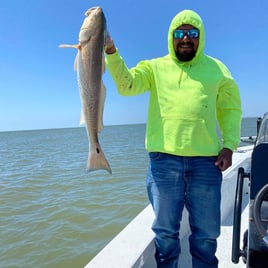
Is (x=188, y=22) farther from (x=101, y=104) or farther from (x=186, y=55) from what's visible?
(x=101, y=104)

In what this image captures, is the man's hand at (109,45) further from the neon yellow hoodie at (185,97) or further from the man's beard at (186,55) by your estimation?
the man's beard at (186,55)

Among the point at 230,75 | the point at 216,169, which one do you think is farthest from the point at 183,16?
the point at 216,169

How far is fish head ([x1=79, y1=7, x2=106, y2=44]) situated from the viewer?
1788 mm

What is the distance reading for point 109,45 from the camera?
2.08 metres

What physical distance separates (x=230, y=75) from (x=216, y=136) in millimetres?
491

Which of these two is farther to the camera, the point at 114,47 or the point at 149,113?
the point at 149,113

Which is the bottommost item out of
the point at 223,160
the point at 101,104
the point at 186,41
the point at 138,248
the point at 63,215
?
the point at 63,215

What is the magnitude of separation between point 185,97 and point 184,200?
753 millimetres

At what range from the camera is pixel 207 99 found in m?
2.37

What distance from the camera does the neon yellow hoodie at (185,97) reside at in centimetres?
233

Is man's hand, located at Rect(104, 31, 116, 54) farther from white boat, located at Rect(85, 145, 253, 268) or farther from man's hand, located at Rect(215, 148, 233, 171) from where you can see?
white boat, located at Rect(85, 145, 253, 268)

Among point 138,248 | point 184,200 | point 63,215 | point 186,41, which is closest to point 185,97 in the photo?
point 186,41

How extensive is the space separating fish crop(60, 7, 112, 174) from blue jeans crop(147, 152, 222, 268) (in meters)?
0.49

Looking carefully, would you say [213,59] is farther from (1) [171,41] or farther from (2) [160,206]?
(2) [160,206]
